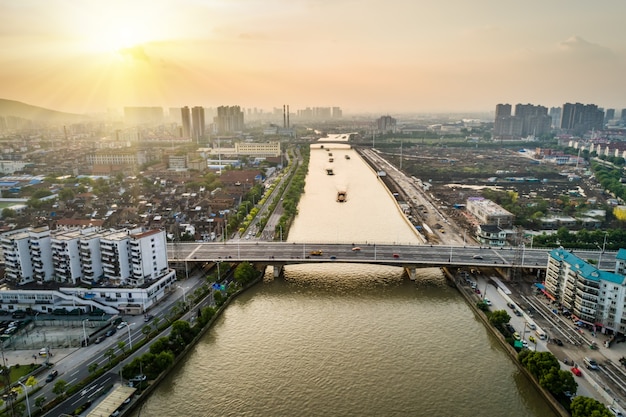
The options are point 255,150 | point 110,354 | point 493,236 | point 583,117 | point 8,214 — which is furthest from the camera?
point 583,117

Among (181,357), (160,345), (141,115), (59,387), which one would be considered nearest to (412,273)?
(181,357)

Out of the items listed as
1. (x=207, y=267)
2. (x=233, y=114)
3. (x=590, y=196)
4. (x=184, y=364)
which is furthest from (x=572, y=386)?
(x=233, y=114)

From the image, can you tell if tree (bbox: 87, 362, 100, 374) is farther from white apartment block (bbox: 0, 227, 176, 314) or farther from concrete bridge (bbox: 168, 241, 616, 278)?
concrete bridge (bbox: 168, 241, 616, 278)

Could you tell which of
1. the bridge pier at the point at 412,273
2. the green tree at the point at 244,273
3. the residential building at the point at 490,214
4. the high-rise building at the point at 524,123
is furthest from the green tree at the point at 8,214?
the high-rise building at the point at 524,123

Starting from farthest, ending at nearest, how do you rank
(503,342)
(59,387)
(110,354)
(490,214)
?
(490,214)
(503,342)
(110,354)
(59,387)

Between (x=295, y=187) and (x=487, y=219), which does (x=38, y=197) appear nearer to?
(x=295, y=187)

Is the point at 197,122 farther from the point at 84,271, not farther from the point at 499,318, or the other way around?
the point at 499,318

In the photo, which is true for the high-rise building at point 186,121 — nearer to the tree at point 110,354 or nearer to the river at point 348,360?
the river at point 348,360
